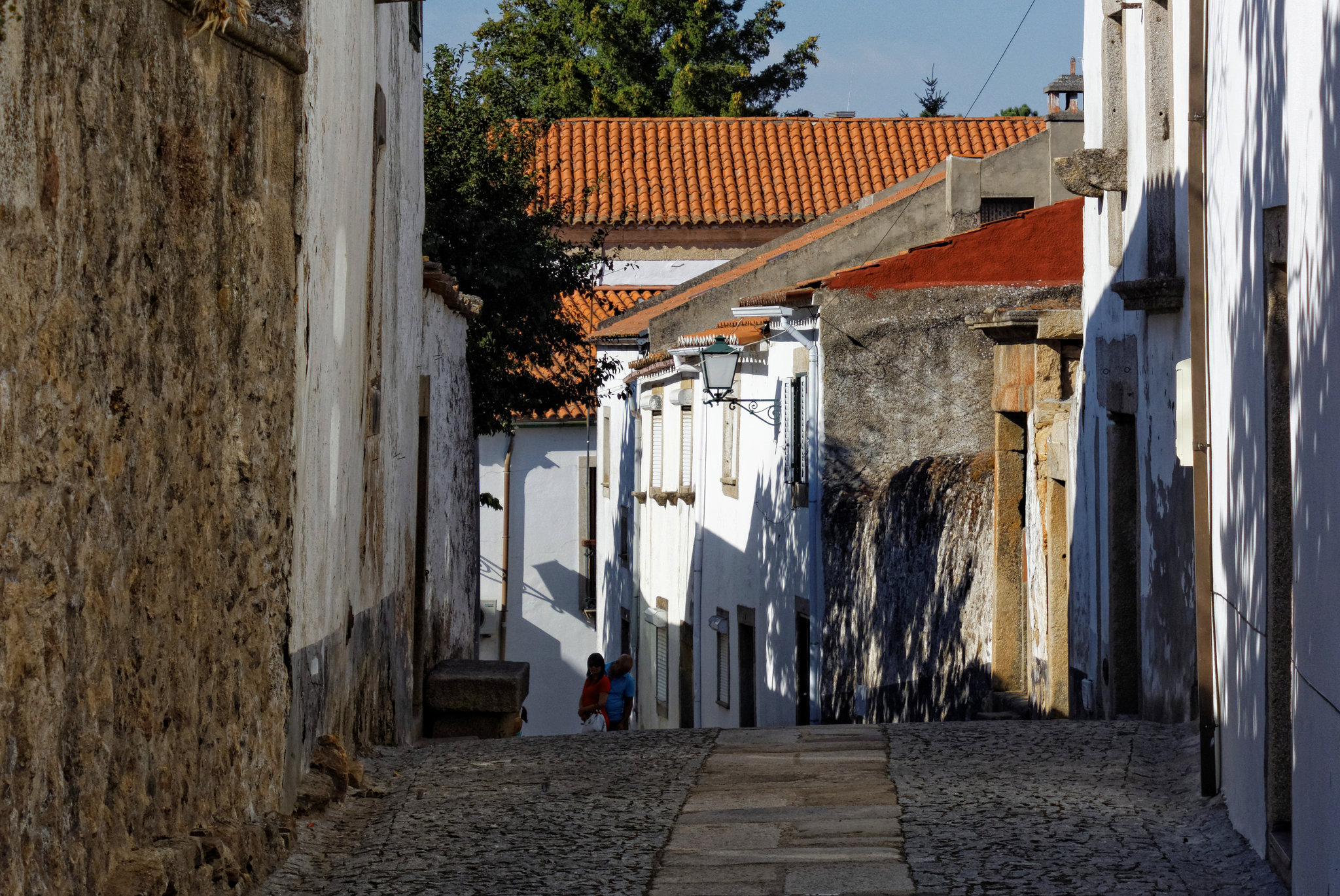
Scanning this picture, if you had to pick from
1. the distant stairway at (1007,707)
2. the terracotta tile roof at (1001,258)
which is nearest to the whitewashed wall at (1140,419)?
the distant stairway at (1007,707)

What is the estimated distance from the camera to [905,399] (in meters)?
14.7

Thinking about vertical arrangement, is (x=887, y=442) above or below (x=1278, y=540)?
above

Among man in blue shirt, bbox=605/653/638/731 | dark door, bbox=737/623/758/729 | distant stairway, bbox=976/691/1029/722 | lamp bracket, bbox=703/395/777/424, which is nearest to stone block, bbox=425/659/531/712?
distant stairway, bbox=976/691/1029/722

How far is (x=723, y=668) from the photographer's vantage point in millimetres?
18734

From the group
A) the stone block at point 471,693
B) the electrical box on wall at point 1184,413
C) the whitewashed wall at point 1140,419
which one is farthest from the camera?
the stone block at point 471,693

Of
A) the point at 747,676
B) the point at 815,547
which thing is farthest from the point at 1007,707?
the point at 747,676

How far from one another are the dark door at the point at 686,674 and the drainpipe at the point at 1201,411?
532 inches

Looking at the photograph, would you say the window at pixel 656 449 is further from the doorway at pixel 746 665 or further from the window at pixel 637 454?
the doorway at pixel 746 665

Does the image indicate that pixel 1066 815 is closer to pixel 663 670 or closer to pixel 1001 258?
pixel 1001 258

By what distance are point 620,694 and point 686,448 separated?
5763mm

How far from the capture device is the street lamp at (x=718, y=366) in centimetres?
1527

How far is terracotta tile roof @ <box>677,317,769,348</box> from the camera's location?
16.2 m

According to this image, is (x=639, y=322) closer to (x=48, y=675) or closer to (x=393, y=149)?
(x=393, y=149)

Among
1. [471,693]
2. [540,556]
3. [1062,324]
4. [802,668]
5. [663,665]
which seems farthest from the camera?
[540,556]
